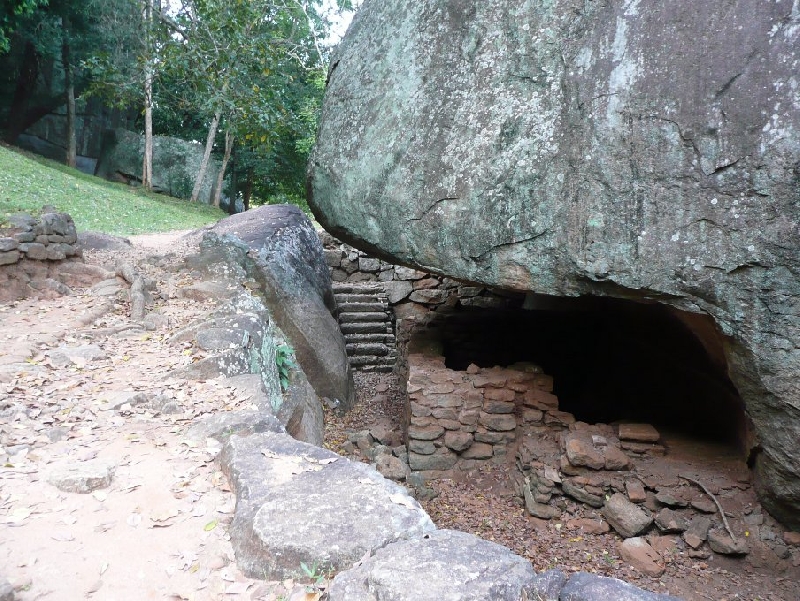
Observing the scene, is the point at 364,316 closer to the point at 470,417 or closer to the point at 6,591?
the point at 470,417

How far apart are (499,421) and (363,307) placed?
524 cm

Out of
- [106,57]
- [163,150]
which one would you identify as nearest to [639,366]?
[106,57]

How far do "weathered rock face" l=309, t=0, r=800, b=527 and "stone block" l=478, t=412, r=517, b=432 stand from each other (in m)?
1.63

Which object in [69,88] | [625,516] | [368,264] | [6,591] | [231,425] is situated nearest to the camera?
[6,591]

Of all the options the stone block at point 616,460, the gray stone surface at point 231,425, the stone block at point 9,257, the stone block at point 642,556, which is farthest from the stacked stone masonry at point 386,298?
the stone block at point 9,257

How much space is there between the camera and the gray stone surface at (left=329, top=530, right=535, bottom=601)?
6.71 feet

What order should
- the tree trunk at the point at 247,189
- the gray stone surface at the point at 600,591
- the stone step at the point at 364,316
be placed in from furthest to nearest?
1. the tree trunk at the point at 247,189
2. the stone step at the point at 364,316
3. the gray stone surface at the point at 600,591

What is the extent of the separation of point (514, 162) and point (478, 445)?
2.92 meters

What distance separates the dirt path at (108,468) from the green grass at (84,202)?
4305 mm

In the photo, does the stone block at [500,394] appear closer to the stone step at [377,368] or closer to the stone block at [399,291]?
the stone block at [399,291]

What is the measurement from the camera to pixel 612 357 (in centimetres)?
745

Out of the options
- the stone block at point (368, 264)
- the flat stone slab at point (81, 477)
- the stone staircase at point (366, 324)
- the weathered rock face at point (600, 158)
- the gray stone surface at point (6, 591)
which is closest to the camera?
the gray stone surface at point (6, 591)

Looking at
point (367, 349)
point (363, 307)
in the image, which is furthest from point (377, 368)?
point (363, 307)

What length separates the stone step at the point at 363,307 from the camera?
1068 cm
